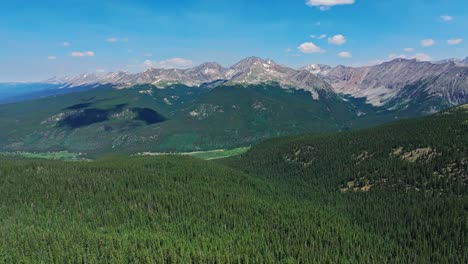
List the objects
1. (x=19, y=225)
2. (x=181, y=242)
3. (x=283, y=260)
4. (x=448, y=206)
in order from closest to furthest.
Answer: (x=283, y=260) → (x=181, y=242) → (x=19, y=225) → (x=448, y=206)

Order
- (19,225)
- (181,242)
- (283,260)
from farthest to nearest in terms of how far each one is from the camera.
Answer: (19,225) → (181,242) → (283,260)

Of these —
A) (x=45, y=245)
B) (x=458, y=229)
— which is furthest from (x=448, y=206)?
(x=45, y=245)

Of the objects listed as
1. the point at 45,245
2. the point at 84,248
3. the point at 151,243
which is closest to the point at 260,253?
the point at 151,243

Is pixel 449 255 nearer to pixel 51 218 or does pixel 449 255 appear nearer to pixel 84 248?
pixel 84 248

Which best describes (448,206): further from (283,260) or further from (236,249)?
(236,249)

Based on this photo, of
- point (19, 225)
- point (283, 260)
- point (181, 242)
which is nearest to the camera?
point (283, 260)

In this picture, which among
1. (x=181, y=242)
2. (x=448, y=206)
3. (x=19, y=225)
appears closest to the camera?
(x=181, y=242)

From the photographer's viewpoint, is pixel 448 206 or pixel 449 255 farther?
pixel 448 206

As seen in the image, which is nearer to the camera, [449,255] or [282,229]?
[449,255]
